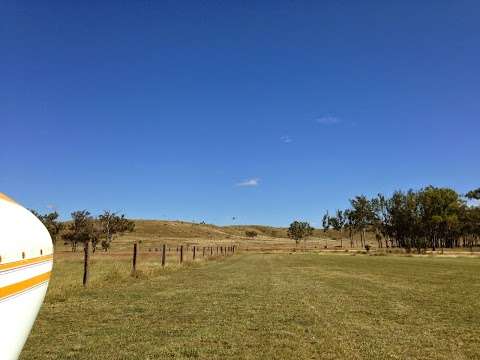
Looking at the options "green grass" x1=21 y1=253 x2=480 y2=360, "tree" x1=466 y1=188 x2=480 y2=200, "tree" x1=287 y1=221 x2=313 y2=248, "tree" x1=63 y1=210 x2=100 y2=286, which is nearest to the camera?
"green grass" x1=21 y1=253 x2=480 y2=360

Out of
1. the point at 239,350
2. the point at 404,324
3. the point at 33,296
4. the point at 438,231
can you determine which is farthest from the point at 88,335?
the point at 438,231

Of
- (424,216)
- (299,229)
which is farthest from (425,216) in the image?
(299,229)

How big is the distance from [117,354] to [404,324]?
6.24m

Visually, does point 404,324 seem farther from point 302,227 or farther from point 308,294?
point 302,227

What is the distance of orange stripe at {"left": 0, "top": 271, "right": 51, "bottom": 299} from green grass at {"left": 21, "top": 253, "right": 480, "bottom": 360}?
3249mm

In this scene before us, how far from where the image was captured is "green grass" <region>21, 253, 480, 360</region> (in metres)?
8.11

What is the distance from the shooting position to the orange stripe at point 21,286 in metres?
3.82

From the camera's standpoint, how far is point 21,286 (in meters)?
4.22

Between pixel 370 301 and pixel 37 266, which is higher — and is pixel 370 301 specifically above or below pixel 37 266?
below

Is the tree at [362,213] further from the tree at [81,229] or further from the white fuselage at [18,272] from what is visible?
the white fuselage at [18,272]

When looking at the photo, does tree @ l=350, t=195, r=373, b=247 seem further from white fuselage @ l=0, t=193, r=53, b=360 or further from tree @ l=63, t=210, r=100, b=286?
white fuselage @ l=0, t=193, r=53, b=360

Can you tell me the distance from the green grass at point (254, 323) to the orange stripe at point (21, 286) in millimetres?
3249

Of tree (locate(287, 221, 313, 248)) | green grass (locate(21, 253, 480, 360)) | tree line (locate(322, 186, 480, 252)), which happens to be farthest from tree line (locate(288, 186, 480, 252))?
green grass (locate(21, 253, 480, 360))

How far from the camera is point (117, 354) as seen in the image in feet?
25.8
